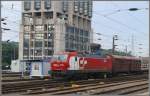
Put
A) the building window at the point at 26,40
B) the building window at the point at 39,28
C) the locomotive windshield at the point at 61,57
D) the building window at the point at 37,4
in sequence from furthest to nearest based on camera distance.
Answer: the building window at the point at 26,40 < the building window at the point at 39,28 < the building window at the point at 37,4 < the locomotive windshield at the point at 61,57

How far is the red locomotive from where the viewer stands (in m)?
32.8

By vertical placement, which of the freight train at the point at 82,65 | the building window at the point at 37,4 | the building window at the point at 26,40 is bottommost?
the freight train at the point at 82,65

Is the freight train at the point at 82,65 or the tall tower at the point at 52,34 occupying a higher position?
the tall tower at the point at 52,34

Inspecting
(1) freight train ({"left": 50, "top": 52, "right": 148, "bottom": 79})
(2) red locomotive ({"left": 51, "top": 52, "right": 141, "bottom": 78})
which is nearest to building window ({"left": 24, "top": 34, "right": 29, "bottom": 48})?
(1) freight train ({"left": 50, "top": 52, "right": 148, "bottom": 79})

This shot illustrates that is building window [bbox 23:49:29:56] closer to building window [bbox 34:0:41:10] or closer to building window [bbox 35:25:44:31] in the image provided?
building window [bbox 35:25:44:31]

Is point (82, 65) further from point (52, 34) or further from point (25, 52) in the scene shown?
point (25, 52)

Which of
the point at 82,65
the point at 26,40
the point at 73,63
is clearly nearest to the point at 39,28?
the point at 26,40

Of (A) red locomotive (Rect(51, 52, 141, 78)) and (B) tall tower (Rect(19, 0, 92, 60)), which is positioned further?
(B) tall tower (Rect(19, 0, 92, 60))

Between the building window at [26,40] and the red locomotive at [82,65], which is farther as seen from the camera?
the building window at [26,40]

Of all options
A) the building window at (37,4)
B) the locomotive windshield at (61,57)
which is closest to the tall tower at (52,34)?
the building window at (37,4)

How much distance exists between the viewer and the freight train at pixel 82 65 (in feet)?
108

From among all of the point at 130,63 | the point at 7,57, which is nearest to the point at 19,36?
the point at 7,57

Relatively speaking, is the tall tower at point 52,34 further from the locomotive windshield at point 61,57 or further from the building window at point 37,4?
the locomotive windshield at point 61,57

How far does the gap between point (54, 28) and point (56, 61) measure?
1878 inches
